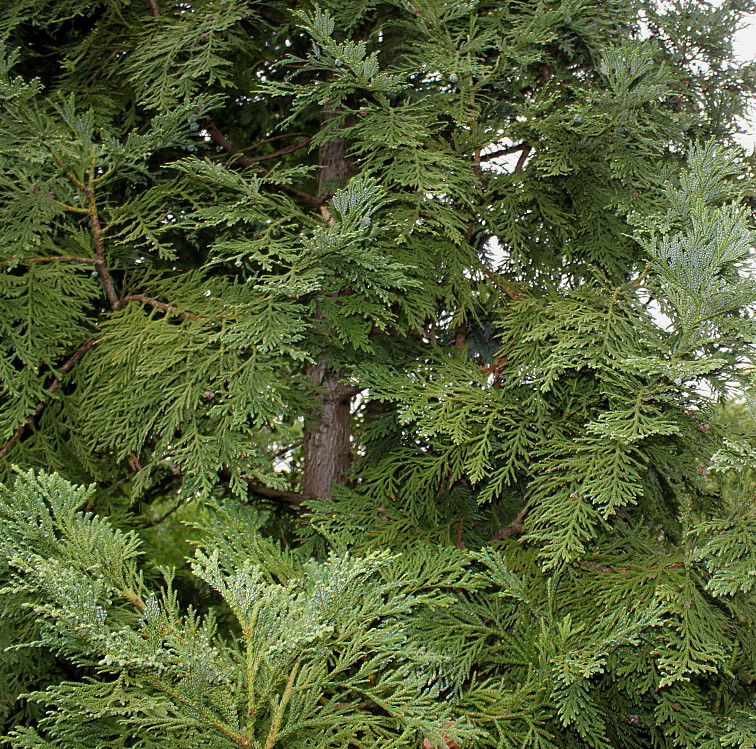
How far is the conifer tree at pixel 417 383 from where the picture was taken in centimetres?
205

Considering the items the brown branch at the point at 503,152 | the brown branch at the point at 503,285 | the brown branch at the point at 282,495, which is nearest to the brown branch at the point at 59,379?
the brown branch at the point at 282,495

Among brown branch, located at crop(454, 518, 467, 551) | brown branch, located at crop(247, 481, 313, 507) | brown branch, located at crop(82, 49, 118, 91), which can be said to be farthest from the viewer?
brown branch, located at crop(247, 481, 313, 507)

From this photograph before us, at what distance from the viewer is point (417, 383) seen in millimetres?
2801

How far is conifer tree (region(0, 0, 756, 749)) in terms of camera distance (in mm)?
2051

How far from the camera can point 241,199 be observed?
2561mm

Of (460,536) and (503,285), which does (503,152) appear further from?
(460,536)

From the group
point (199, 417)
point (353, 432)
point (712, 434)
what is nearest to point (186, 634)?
point (199, 417)

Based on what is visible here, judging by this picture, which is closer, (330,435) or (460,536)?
(460,536)

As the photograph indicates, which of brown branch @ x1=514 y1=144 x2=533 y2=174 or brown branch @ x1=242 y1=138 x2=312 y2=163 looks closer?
brown branch @ x1=514 y1=144 x2=533 y2=174

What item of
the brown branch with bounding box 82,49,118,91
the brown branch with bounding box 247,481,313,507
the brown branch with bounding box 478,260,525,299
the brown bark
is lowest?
the brown branch with bounding box 247,481,313,507

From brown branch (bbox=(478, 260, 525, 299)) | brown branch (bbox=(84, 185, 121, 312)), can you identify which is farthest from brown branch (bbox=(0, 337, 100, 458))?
brown branch (bbox=(478, 260, 525, 299))

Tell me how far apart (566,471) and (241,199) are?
1.59 meters

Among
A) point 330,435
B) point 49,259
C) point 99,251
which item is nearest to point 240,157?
point 99,251

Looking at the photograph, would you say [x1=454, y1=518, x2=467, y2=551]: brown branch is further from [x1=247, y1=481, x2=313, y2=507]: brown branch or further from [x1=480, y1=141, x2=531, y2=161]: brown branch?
[x1=480, y1=141, x2=531, y2=161]: brown branch
